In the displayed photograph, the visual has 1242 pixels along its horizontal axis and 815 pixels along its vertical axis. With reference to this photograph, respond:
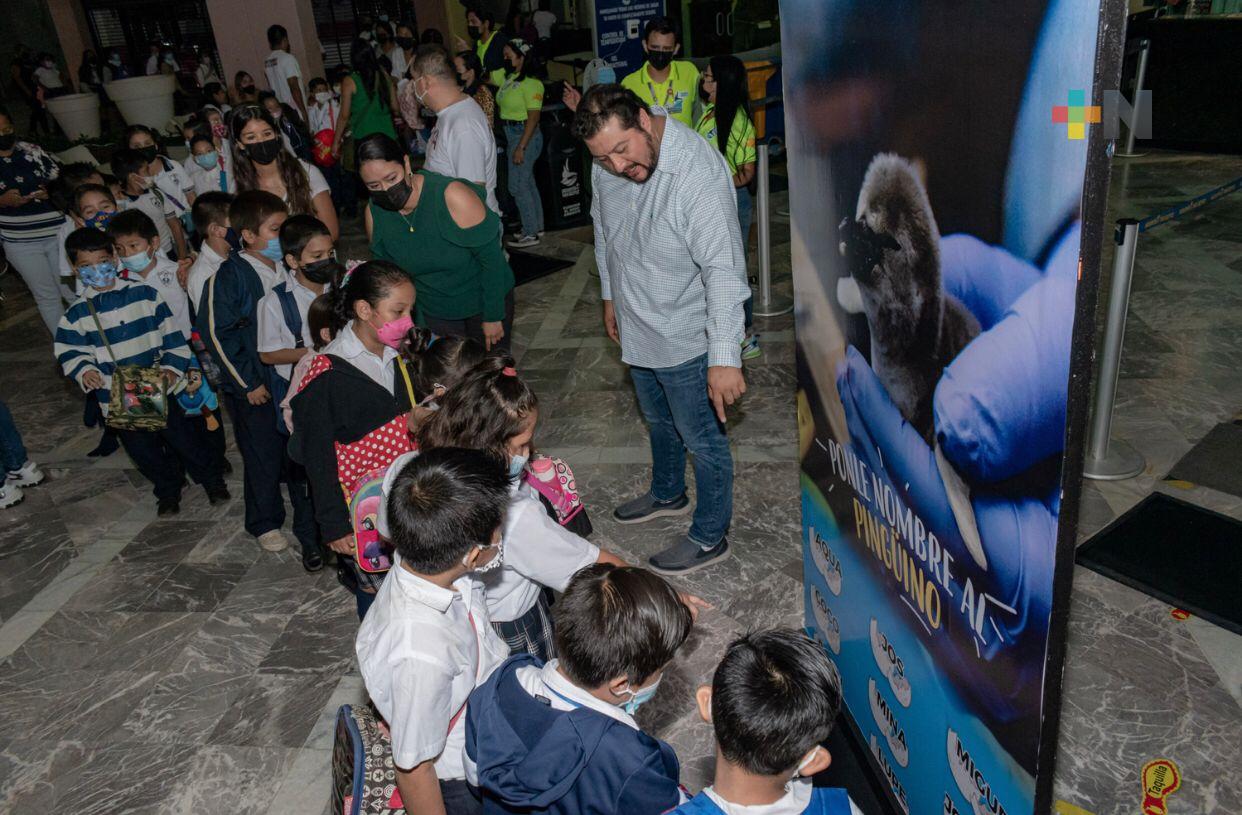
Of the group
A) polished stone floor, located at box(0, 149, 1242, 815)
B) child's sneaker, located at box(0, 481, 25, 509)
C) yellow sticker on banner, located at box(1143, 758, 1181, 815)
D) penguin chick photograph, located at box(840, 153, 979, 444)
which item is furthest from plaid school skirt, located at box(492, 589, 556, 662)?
child's sneaker, located at box(0, 481, 25, 509)

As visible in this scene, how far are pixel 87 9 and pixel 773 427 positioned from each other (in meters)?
23.6

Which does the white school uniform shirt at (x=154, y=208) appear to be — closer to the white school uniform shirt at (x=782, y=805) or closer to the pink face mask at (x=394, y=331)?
the pink face mask at (x=394, y=331)

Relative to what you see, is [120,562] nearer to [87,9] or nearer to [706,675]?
[706,675]

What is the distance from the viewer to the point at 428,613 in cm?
183

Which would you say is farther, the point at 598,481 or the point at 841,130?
the point at 598,481

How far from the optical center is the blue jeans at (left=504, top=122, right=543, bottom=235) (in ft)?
26.8


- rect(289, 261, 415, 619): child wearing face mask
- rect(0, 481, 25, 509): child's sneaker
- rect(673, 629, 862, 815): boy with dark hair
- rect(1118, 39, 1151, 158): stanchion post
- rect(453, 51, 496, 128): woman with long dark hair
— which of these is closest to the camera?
rect(673, 629, 862, 815): boy with dark hair

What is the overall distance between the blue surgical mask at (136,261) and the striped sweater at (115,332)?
16 cm

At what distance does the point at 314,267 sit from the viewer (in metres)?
3.51

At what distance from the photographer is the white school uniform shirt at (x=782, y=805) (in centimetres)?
159

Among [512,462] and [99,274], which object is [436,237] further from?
[99,274]

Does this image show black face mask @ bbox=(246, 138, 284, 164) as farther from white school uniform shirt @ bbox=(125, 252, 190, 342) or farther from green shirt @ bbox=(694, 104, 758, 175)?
green shirt @ bbox=(694, 104, 758, 175)

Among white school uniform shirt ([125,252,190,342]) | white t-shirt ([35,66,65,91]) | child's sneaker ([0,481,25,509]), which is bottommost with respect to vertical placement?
child's sneaker ([0,481,25,509])

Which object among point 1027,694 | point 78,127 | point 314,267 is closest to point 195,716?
point 314,267
